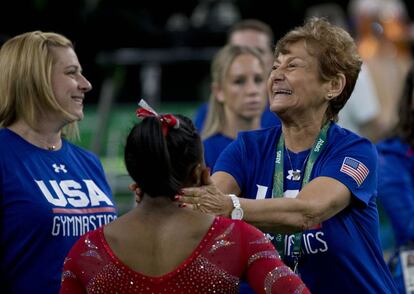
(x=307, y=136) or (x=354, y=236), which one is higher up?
(x=307, y=136)

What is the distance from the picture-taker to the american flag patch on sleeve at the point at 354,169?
16.2 feet

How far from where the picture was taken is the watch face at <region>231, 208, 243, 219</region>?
4.60 metres

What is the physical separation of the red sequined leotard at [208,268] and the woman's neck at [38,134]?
1.57m

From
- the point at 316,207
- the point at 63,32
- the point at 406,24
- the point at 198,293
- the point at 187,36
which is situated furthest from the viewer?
the point at 406,24

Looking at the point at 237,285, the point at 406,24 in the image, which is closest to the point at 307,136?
the point at 237,285

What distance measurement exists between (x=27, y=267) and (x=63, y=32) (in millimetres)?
5358

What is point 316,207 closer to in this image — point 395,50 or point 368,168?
point 368,168

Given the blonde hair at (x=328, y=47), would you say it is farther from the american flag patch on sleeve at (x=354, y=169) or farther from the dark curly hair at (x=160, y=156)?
the dark curly hair at (x=160, y=156)

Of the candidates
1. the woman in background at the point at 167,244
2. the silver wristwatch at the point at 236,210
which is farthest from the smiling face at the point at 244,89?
the woman in background at the point at 167,244

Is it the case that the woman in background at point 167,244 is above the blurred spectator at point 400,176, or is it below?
above

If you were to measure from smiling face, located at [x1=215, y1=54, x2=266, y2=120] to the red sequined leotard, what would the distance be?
3536mm

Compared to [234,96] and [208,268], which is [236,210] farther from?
[234,96]

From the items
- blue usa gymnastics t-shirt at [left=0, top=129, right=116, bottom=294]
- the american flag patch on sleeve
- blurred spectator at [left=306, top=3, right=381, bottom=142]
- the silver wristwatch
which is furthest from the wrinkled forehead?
blurred spectator at [left=306, top=3, right=381, bottom=142]

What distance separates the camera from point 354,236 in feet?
16.3
